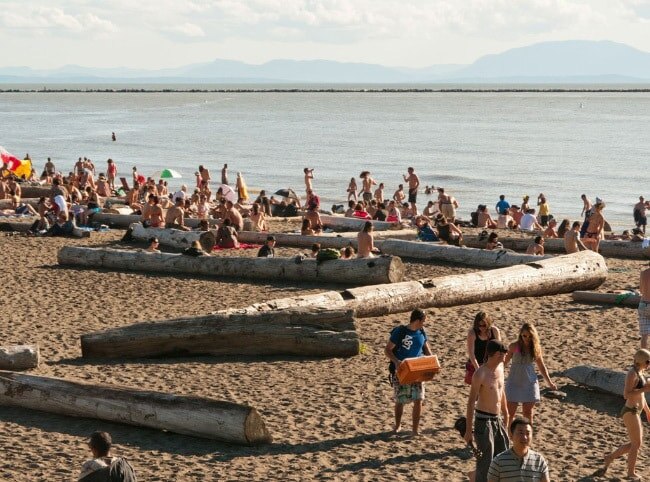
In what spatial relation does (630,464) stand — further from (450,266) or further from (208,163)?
(208,163)

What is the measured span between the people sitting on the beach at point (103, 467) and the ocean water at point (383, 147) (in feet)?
107

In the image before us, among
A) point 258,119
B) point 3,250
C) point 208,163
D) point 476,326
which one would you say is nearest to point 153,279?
point 3,250

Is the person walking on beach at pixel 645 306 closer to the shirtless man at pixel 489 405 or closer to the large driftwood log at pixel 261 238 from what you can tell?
the shirtless man at pixel 489 405

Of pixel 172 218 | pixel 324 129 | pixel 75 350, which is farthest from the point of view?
pixel 324 129

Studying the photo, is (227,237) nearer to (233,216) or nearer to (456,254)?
(233,216)

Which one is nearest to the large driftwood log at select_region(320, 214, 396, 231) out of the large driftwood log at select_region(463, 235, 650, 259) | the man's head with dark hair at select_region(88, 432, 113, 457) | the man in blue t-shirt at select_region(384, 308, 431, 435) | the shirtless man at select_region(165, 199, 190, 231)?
the large driftwood log at select_region(463, 235, 650, 259)

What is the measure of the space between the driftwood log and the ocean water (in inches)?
812

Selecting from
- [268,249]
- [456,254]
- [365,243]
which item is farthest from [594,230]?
[268,249]

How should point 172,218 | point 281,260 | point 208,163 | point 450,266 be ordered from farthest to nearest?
point 208,163, point 172,218, point 450,266, point 281,260

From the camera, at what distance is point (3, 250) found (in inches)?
871

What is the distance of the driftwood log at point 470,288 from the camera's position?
49.4ft

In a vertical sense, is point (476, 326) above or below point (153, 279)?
above

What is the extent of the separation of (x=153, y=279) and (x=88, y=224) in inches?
317

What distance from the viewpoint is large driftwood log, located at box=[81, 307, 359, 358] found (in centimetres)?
1316
